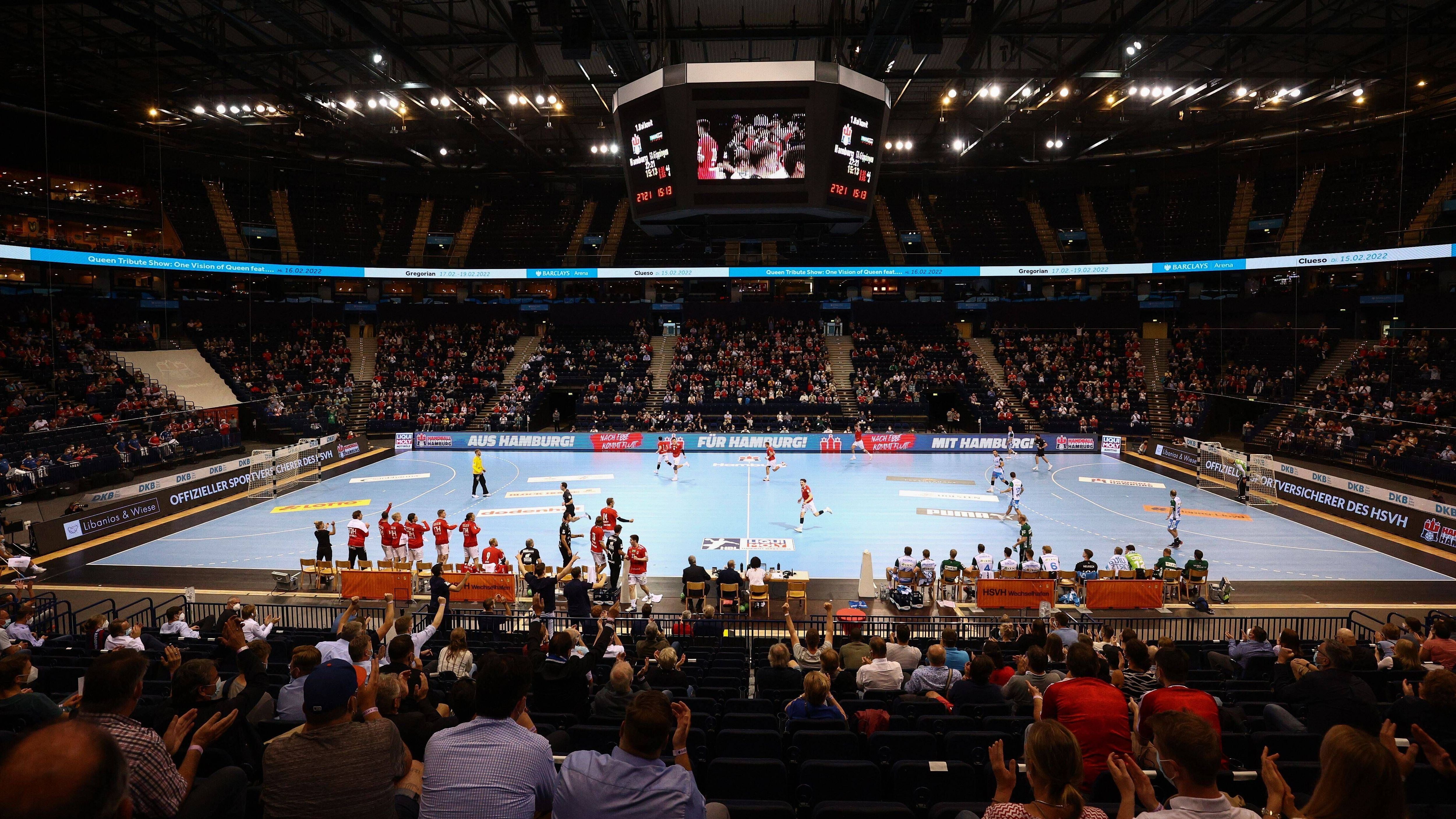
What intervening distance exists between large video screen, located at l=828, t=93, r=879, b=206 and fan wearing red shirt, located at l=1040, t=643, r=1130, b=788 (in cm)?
1389

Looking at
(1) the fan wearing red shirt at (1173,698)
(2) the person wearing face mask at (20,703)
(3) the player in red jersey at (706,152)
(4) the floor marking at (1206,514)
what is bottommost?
(4) the floor marking at (1206,514)

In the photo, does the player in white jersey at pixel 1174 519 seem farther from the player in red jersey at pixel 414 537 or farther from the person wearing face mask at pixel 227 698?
the person wearing face mask at pixel 227 698

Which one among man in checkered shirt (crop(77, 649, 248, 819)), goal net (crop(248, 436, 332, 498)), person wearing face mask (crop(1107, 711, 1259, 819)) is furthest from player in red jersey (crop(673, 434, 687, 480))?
person wearing face mask (crop(1107, 711, 1259, 819))

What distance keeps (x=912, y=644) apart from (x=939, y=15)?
1575 centimetres

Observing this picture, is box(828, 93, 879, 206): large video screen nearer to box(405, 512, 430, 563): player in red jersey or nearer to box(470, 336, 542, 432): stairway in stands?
box(405, 512, 430, 563): player in red jersey

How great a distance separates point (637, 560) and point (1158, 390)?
38506 mm

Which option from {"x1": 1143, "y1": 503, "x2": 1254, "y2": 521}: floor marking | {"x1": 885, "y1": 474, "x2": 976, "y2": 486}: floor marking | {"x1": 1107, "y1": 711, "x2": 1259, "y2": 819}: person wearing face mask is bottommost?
{"x1": 1143, "y1": 503, "x2": 1254, "y2": 521}: floor marking

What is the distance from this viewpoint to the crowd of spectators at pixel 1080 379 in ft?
135

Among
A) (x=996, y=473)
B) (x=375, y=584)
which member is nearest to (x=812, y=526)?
(x=996, y=473)

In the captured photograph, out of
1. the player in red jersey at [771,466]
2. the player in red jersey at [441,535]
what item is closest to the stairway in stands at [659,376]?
the player in red jersey at [771,466]

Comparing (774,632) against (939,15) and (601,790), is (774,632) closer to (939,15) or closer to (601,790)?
(601,790)

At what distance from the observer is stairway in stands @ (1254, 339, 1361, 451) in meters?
35.0

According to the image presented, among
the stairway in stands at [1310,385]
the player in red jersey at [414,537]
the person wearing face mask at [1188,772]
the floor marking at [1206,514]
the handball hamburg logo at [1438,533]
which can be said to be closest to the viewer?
the person wearing face mask at [1188,772]

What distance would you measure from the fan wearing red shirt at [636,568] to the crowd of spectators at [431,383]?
28.3m
